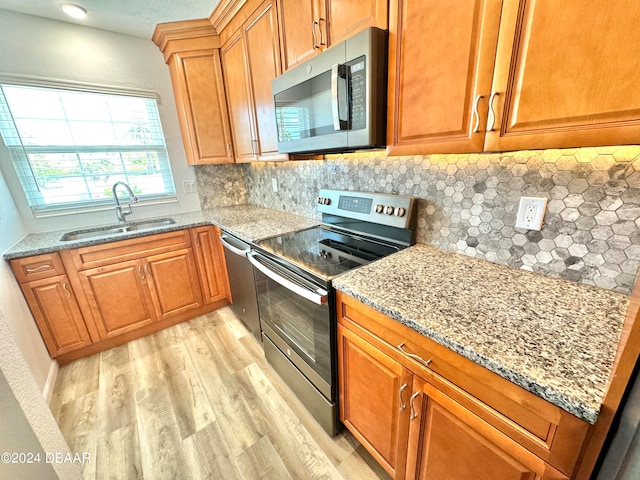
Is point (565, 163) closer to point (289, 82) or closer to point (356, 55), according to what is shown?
point (356, 55)

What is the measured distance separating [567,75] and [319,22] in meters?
1.03

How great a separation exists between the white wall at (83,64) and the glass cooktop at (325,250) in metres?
1.73

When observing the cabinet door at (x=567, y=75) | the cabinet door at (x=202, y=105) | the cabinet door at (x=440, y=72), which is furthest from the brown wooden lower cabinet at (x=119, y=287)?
the cabinet door at (x=567, y=75)

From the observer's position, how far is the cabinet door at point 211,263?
2.29 m

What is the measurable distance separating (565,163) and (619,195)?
17cm

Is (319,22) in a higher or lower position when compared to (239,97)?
higher

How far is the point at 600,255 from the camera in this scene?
2.71 ft

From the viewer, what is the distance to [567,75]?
2.08 ft

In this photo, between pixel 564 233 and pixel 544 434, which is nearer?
pixel 544 434

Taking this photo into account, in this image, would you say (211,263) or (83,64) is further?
(211,263)

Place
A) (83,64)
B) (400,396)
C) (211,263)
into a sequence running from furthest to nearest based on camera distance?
(211,263) < (83,64) < (400,396)

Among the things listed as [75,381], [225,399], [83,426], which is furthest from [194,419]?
[75,381]

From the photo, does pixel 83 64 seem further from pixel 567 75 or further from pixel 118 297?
pixel 567 75

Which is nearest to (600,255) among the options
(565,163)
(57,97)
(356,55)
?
(565,163)
